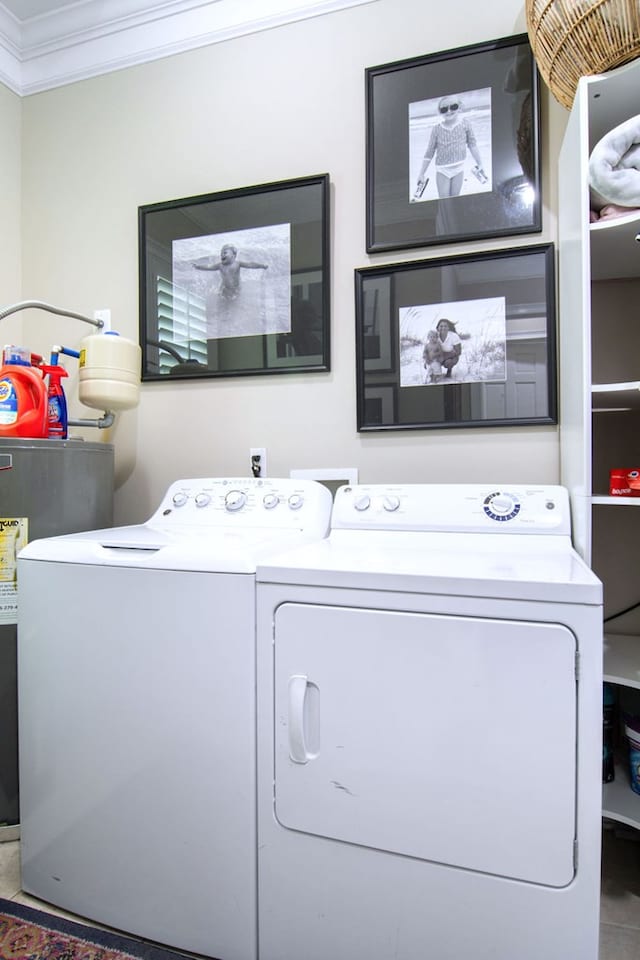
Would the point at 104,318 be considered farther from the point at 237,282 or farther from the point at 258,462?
the point at 258,462

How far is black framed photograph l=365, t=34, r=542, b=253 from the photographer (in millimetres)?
1561

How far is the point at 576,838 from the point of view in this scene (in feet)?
2.84

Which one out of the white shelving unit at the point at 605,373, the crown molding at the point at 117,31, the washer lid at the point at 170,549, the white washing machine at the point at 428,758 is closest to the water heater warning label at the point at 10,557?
the washer lid at the point at 170,549

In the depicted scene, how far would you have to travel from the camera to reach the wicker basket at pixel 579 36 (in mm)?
1129

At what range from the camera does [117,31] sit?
2008 millimetres

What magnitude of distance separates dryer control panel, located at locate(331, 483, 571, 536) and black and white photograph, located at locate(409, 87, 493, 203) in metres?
0.91

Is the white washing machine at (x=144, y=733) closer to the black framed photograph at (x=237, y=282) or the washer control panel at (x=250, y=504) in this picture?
the washer control panel at (x=250, y=504)

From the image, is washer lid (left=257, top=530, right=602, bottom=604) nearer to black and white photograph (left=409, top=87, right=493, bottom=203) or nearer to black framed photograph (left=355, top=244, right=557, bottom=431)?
black framed photograph (left=355, top=244, right=557, bottom=431)

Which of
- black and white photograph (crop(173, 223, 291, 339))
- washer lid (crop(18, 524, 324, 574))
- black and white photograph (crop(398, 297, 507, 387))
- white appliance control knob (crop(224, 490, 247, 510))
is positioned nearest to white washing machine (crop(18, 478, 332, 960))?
washer lid (crop(18, 524, 324, 574))

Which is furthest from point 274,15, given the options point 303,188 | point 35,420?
point 35,420

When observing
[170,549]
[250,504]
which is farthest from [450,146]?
[170,549]

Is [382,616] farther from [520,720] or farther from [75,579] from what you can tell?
[75,579]

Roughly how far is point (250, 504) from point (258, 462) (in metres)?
0.32

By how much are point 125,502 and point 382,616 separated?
1.37m
